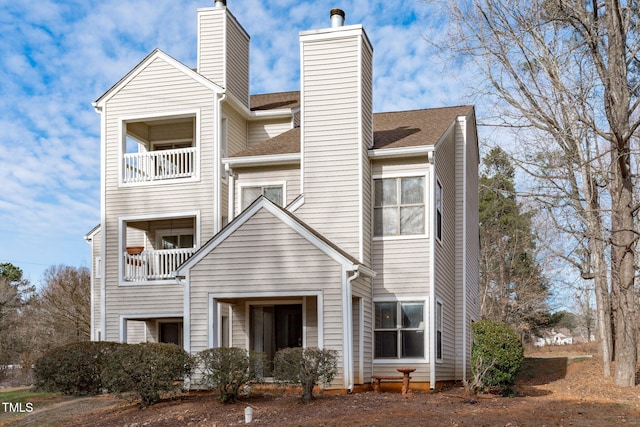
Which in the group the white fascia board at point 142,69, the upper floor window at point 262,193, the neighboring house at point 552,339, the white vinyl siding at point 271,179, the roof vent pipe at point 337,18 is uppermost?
the roof vent pipe at point 337,18

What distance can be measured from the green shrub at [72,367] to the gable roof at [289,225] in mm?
2602

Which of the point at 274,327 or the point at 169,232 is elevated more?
the point at 169,232

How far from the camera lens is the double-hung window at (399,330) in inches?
650

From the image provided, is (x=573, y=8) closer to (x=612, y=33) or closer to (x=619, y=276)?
(x=612, y=33)

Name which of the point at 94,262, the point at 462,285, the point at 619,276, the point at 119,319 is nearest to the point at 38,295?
the point at 94,262

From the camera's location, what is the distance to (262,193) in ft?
59.2

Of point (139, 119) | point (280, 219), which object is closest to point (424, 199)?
point (280, 219)

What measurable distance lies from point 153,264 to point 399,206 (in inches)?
283

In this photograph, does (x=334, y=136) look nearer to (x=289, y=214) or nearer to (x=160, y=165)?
(x=289, y=214)

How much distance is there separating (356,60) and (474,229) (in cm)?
984

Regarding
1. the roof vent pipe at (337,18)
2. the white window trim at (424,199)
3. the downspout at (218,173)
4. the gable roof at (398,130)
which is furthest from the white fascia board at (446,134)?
the downspout at (218,173)

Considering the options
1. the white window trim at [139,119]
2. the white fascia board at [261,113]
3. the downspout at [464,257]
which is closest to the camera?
the white window trim at [139,119]

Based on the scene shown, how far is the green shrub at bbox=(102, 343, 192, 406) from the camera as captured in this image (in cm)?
1303

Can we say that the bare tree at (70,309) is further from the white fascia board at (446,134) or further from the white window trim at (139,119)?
the white fascia board at (446,134)
